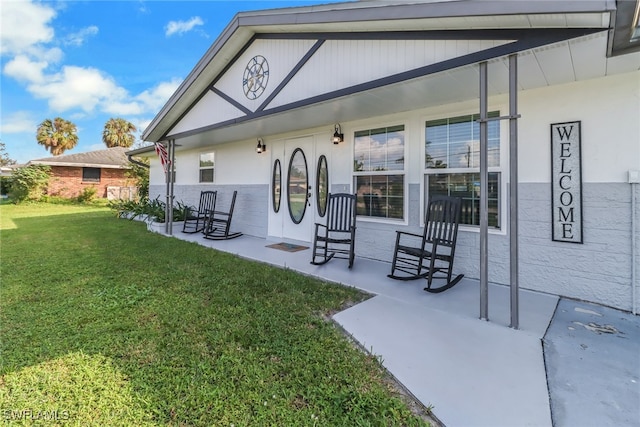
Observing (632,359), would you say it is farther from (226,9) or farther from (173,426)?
(226,9)

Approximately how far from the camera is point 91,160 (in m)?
19.4

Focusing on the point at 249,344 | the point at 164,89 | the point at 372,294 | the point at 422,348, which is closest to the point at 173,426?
the point at 249,344

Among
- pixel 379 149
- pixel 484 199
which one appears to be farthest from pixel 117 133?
pixel 484 199

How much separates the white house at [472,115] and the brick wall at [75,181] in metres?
18.1

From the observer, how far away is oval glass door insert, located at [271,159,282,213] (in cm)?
665

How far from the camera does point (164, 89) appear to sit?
22641mm

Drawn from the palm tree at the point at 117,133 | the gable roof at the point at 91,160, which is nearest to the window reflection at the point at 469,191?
the gable roof at the point at 91,160

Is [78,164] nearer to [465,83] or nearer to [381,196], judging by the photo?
[381,196]

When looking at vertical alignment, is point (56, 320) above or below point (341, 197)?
below

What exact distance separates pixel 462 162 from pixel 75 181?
22.8 m

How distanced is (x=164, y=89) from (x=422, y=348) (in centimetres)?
2576

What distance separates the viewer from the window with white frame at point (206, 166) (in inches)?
337

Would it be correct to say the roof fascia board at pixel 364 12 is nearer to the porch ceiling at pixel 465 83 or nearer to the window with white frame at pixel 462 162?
the porch ceiling at pixel 465 83

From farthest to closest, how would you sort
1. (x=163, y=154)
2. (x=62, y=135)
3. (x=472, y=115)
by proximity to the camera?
(x=62, y=135) → (x=163, y=154) → (x=472, y=115)
